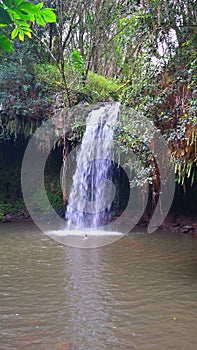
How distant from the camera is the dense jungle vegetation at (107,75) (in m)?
4.81

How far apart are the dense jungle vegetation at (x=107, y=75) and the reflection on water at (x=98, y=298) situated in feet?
4.16

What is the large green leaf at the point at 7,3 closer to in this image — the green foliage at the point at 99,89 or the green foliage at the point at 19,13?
the green foliage at the point at 19,13

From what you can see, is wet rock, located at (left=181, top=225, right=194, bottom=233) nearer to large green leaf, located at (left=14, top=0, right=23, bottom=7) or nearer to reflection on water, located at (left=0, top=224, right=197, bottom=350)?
reflection on water, located at (left=0, top=224, right=197, bottom=350)

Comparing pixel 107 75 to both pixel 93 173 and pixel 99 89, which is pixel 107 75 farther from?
pixel 93 173

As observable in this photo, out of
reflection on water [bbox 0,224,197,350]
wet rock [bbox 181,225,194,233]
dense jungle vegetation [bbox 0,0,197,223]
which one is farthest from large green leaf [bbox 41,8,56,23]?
wet rock [bbox 181,225,194,233]

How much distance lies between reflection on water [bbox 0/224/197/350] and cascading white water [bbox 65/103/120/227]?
2782 millimetres

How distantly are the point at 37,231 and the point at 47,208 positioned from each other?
235 cm

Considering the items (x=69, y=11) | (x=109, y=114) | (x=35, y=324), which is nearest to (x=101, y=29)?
(x=69, y=11)

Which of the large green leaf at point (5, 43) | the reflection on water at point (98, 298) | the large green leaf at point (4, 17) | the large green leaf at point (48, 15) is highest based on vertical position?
the large green leaf at point (48, 15)

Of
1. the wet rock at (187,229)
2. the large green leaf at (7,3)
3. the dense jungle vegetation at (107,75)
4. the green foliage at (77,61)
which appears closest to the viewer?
the large green leaf at (7,3)

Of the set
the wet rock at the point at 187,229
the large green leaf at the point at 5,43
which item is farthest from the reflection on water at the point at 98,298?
the large green leaf at the point at 5,43

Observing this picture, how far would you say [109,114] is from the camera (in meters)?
7.79

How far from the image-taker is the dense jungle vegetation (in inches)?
189

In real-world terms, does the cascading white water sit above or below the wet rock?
above
